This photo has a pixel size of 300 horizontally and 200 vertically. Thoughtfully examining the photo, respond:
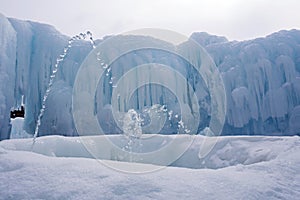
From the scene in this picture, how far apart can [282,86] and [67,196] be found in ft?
42.5

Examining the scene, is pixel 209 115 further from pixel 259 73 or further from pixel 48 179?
pixel 48 179

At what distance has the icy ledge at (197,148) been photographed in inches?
106

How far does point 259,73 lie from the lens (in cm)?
1288

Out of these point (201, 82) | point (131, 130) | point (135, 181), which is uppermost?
point (201, 82)

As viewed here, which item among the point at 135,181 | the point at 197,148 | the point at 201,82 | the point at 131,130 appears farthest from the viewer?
the point at 201,82

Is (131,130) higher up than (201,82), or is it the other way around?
(201,82)

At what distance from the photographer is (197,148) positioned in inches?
137

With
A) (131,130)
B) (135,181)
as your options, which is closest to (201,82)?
(131,130)

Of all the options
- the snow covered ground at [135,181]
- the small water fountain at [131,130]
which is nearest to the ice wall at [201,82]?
the small water fountain at [131,130]

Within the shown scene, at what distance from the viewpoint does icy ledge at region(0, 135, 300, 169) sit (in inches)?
106

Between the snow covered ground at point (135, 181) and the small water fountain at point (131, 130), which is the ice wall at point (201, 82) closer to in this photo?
the small water fountain at point (131, 130)

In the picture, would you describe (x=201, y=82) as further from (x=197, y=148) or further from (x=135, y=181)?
(x=135, y=181)

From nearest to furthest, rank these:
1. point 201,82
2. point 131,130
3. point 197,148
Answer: point 197,148 < point 131,130 < point 201,82

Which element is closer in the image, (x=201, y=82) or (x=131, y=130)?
(x=131, y=130)
